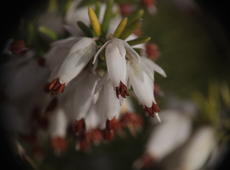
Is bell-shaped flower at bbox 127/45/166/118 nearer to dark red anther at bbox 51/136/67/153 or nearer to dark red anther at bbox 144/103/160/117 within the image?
dark red anther at bbox 144/103/160/117

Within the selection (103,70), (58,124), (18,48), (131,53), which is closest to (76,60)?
(103,70)

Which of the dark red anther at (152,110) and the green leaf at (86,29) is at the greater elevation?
the green leaf at (86,29)

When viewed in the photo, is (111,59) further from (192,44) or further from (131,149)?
(192,44)

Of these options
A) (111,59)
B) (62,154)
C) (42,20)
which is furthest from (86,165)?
(111,59)

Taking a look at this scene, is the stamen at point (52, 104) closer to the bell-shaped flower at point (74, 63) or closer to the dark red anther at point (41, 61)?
the dark red anther at point (41, 61)

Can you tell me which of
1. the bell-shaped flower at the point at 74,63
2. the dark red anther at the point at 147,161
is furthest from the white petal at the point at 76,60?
the dark red anther at the point at 147,161

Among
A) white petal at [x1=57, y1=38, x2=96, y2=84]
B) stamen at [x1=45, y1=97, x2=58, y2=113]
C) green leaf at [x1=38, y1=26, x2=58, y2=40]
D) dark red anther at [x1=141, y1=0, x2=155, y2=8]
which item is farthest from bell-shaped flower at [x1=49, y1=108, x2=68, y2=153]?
dark red anther at [x1=141, y1=0, x2=155, y2=8]

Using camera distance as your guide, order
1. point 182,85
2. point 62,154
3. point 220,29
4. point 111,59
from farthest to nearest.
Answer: point 182,85
point 220,29
point 62,154
point 111,59
